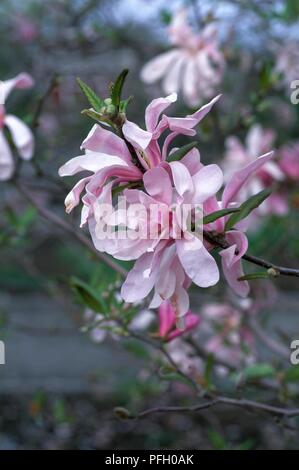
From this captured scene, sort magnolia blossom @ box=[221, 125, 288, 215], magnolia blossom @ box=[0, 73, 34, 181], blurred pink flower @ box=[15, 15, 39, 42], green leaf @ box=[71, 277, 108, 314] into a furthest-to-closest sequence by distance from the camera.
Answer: blurred pink flower @ box=[15, 15, 39, 42] < magnolia blossom @ box=[221, 125, 288, 215] < magnolia blossom @ box=[0, 73, 34, 181] < green leaf @ box=[71, 277, 108, 314]

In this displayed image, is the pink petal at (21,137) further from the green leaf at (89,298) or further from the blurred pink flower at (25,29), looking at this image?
the blurred pink flower at (25,29)

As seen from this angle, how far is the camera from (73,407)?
2.61 metres

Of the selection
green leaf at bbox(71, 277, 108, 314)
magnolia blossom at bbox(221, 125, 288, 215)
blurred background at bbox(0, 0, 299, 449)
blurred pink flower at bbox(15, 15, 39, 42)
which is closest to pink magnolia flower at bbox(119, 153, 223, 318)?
green leaf at bbox(71, 277, 108, 314)

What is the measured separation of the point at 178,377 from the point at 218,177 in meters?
0.41

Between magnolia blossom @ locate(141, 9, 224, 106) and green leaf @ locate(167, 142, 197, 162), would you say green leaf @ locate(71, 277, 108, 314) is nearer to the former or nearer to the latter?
green leaf @ locate(167, 142, 197, 162)

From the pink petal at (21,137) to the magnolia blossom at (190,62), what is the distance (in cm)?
48

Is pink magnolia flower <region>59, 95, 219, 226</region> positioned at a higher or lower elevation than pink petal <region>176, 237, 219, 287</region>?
higher

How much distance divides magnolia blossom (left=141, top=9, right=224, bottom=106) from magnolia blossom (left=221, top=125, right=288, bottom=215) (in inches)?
6.2

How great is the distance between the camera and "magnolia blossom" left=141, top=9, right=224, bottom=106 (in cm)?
139

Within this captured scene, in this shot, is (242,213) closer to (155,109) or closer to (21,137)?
(155,109)

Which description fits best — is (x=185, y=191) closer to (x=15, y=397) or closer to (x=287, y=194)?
(x=287, y=194)

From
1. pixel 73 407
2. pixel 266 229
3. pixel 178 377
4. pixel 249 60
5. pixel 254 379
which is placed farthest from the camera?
pixel 73 407

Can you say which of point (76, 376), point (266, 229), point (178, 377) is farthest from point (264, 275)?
point (76, 376)
